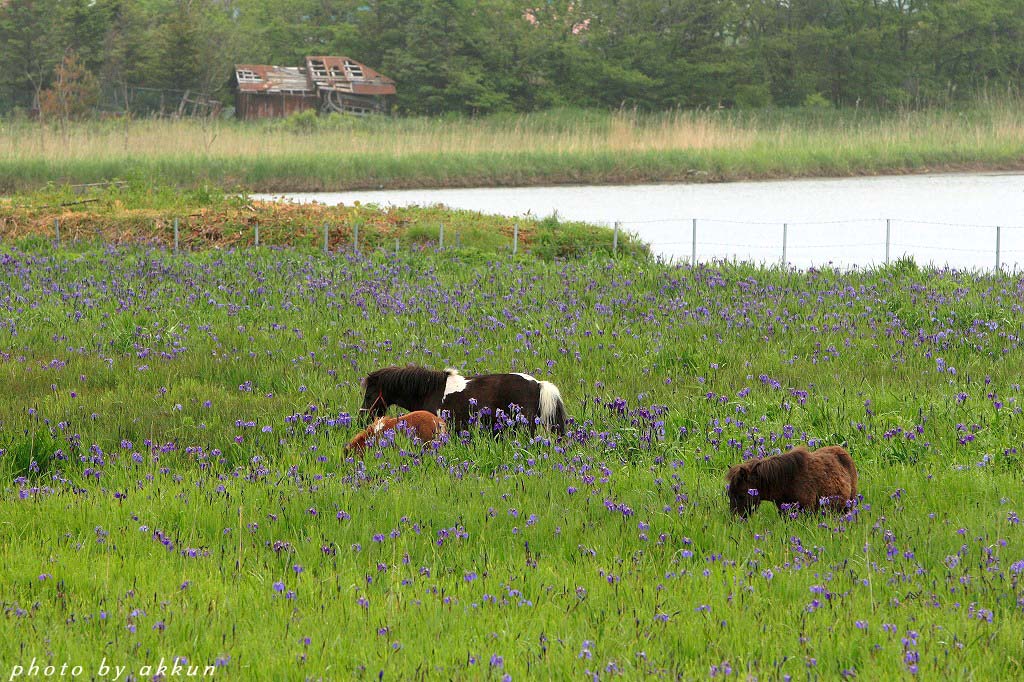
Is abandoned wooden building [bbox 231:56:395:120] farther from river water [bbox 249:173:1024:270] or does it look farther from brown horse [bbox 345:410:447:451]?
brown horse [bbox 345:410:447:451]

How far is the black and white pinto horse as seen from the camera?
8.14m

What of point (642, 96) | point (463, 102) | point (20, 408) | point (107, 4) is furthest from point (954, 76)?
point (20, 408)

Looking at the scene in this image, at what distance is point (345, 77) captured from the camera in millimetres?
62844

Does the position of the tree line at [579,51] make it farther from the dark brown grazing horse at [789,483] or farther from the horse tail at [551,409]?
the dark brown grazing horse at [789,483]

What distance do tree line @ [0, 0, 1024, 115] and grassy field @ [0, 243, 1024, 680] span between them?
5005 centimetres

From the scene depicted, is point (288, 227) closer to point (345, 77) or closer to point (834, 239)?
point (834, 239)

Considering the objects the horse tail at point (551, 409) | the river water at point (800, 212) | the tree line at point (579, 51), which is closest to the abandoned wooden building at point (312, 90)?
the tree line at point (579, 51)

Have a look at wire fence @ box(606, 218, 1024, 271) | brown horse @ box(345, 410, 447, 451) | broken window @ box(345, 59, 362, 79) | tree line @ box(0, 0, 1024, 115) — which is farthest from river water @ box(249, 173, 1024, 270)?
broken window @ box(345, 59, 362, 79)

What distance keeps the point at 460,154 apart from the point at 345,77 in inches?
1048

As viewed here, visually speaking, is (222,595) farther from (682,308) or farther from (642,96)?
(642,96)

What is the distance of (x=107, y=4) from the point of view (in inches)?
2431

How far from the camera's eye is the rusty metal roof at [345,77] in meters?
62.5

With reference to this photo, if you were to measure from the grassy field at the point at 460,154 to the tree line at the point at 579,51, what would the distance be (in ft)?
46.9

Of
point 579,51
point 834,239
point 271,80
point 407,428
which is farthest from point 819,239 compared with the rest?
point 271,80
